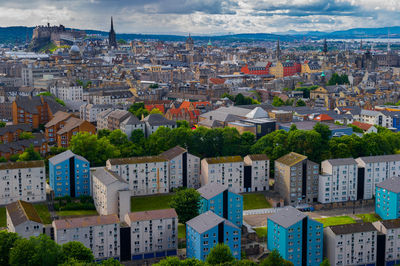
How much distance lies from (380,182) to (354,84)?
70301 millimetres

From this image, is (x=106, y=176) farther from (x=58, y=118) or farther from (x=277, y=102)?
(x=277, y=102)

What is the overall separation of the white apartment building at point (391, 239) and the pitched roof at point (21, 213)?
22.0 metres

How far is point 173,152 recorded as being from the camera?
49.0m

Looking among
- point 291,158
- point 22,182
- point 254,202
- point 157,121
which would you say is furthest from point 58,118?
point 291,158

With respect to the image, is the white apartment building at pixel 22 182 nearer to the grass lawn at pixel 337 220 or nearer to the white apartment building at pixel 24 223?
the white apartment building at pixel 24 223

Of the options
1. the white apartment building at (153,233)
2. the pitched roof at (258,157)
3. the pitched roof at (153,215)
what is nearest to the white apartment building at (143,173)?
the pitched roof at (258,157)

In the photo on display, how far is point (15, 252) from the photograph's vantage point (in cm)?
3139

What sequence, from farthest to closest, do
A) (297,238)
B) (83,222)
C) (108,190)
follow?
1. (108,190)
2. (297,238)
3. (83,222)

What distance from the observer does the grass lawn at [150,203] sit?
1752 inches

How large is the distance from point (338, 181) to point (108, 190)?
19103 millimetres

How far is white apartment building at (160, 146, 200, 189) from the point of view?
48156 mm

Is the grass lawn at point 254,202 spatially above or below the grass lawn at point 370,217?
above

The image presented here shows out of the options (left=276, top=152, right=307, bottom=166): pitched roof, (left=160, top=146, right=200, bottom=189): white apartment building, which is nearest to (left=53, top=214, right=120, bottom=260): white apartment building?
(left=160, top=146, right=200, bottom=189): white apartment building

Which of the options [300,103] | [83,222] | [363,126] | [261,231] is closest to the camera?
[83,222]
